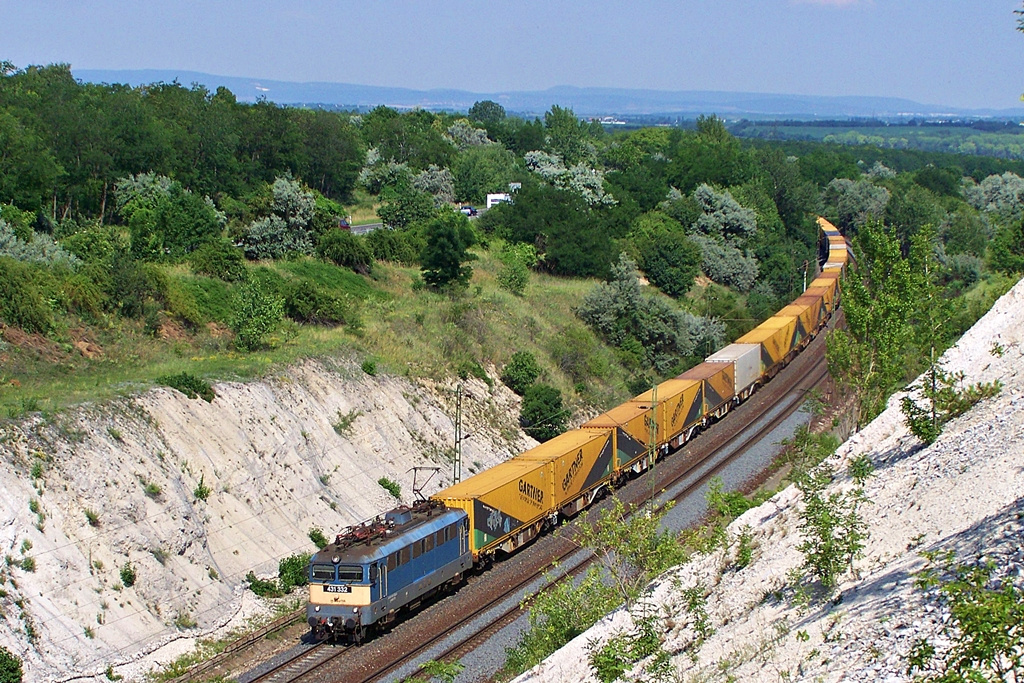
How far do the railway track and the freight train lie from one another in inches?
20.9

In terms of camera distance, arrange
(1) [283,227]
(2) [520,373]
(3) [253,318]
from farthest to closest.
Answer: (1) [283,227], (2) [520,373], (3) [253,318]

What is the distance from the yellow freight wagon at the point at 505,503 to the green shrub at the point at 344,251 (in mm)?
26839

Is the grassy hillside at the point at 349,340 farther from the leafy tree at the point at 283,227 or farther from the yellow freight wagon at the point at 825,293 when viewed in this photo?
the yellow freight wagon at the point at 825,293

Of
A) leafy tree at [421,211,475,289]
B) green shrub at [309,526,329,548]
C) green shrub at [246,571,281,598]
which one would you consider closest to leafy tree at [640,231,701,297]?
leafy tree at [421,211,475,289]

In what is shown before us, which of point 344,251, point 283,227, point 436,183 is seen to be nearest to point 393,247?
point 344,251

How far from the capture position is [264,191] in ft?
208

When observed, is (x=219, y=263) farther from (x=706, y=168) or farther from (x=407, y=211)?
(x=706, y=168)

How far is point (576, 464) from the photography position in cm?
3612

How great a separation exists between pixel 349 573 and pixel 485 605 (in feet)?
15.4

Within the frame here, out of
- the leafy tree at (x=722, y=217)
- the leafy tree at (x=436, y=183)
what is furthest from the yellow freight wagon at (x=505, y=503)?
the leafy tree at (x=722, y=217)

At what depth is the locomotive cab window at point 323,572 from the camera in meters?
26.5

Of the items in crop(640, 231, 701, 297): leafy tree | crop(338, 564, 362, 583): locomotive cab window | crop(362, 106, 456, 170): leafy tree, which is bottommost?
crop(338, 564, 362, 583): locomotive cab window

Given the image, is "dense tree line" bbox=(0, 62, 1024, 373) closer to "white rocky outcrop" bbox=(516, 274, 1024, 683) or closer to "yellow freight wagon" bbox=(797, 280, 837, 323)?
"yellow freight wagon" bbox=(797, 280, 837, 323)

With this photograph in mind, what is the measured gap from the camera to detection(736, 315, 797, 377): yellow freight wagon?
56.2m
